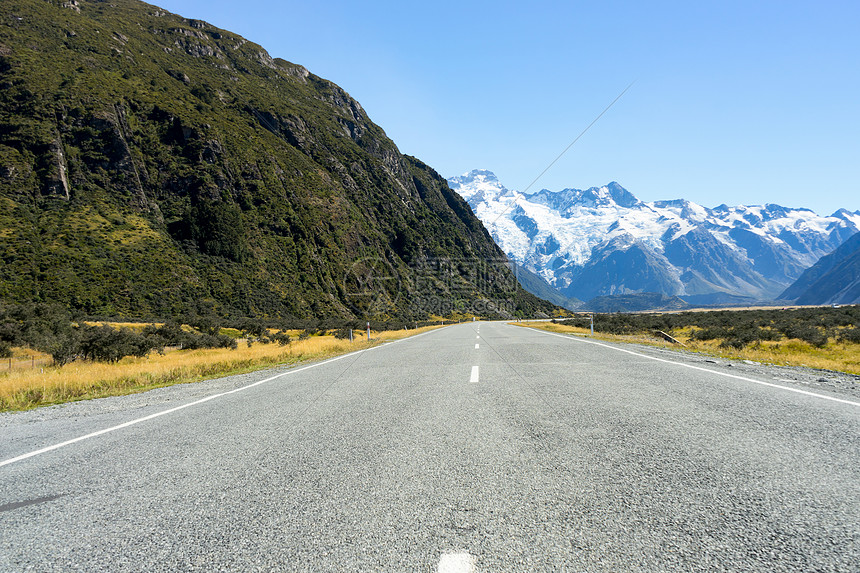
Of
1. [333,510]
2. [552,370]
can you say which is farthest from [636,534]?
[552,370]

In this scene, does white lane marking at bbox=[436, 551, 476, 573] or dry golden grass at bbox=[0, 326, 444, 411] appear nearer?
white lane marking at bbox=[436, 551, 476, 573]

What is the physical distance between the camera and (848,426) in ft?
14.8

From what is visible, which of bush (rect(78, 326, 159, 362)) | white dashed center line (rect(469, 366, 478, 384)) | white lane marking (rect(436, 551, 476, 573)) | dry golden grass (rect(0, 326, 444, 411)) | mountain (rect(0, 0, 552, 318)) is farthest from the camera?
mountain (rect(0, 0, 552, 318))

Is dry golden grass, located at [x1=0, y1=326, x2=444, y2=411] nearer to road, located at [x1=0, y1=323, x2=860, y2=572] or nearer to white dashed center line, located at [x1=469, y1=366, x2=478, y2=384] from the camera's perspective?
road, located at [x1=0, y1=323, x2=860, y2=572]

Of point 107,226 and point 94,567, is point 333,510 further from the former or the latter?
point 107,226

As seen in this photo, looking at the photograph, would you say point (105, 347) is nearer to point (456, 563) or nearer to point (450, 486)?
point (450, 486)

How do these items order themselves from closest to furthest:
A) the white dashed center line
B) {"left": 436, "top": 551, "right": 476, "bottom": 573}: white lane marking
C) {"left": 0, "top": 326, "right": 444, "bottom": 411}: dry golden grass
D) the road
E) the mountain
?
{"left": 436, "top": 551, "right": 476, "bottom": 573}: white lane marking → the road → the white dashed center line → {"left": 0, "top": 326, "right": 444, "bottom": 411}: dry golden grass → the mountain

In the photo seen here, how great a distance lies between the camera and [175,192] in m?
75.6

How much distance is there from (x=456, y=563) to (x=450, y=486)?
1.02 meters

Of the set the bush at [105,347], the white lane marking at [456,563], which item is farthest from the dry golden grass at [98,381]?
the white lane marking at [456,563]

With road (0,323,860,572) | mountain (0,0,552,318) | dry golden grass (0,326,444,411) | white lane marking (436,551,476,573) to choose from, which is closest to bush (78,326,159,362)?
dry golden grass (0,326,444,411)

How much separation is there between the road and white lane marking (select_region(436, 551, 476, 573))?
1cm

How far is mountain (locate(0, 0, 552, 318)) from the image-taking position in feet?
178

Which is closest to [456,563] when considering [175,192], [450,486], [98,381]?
[450,486]
